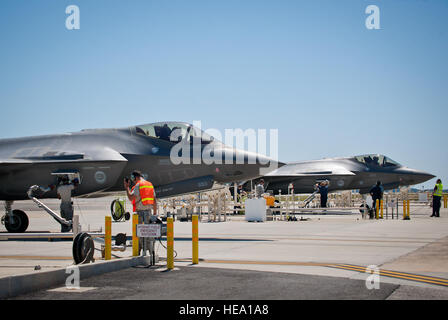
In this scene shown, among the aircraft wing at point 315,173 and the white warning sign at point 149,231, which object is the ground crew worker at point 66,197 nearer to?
the white warning sign at point 149,231

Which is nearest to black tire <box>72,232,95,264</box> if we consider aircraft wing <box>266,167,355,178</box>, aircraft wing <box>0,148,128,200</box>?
aircraft wing <box>0,148,128,200</box>

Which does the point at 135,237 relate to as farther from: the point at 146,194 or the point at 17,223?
the point at 17,223

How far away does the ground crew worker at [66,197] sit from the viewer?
1401cm

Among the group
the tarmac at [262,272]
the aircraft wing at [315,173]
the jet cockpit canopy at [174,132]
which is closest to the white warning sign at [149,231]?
the tarmac at [262,272]

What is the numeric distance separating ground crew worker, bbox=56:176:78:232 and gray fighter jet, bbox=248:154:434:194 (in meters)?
24.5

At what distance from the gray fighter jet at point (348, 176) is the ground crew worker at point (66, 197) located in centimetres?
2451

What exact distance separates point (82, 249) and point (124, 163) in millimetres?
6926

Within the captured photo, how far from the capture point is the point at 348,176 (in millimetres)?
36844

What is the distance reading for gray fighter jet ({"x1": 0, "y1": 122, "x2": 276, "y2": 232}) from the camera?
14703 millimetres

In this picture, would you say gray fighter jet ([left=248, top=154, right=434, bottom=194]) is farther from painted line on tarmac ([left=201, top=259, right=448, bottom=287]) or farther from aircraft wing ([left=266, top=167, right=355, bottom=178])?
painted line on tarmac ([left=201, top=259, right=448, bottom=287])

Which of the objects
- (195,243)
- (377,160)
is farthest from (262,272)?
(377,160)

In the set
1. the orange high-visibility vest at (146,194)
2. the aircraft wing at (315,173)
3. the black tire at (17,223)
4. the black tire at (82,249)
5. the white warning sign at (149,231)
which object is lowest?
the black tire at (17,223)
